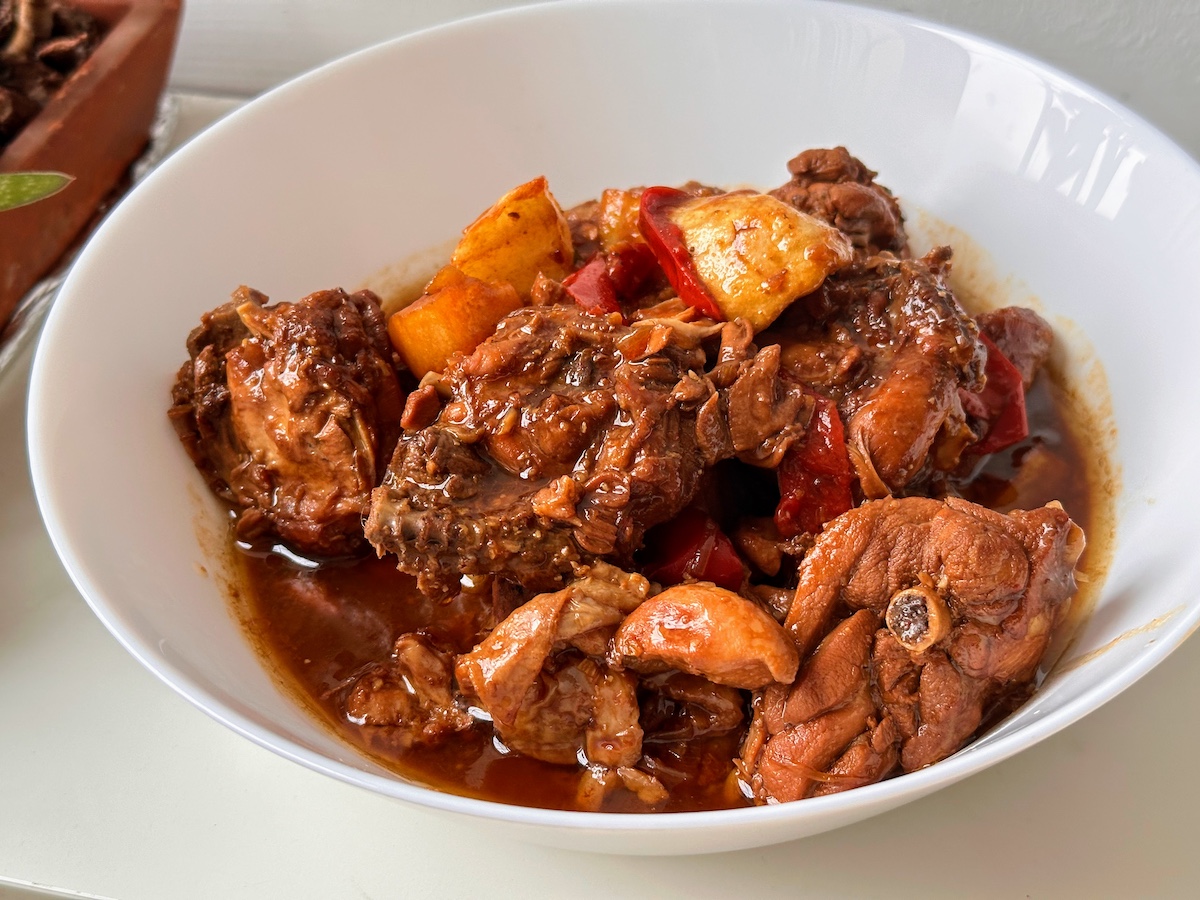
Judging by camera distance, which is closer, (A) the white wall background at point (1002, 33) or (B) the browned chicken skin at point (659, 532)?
(B) the browned chicken skin at point (659, 532)

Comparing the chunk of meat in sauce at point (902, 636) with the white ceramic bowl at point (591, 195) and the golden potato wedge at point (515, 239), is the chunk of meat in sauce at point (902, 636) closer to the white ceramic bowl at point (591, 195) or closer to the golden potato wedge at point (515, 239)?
the white ceramic bowl at point (591, 195)

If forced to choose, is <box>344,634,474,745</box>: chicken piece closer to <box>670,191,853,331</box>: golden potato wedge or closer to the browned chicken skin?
the browned chicken skin

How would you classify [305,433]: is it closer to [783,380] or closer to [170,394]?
[170,394]

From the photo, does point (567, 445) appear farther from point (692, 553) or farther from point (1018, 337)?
point (1018, 337)

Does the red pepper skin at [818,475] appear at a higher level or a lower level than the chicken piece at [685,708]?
higher

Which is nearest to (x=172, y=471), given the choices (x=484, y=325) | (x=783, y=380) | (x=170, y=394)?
(x=170, y=394)

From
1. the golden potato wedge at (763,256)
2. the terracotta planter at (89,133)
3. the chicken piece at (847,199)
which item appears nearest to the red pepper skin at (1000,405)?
the chicken piece at (847,199)
